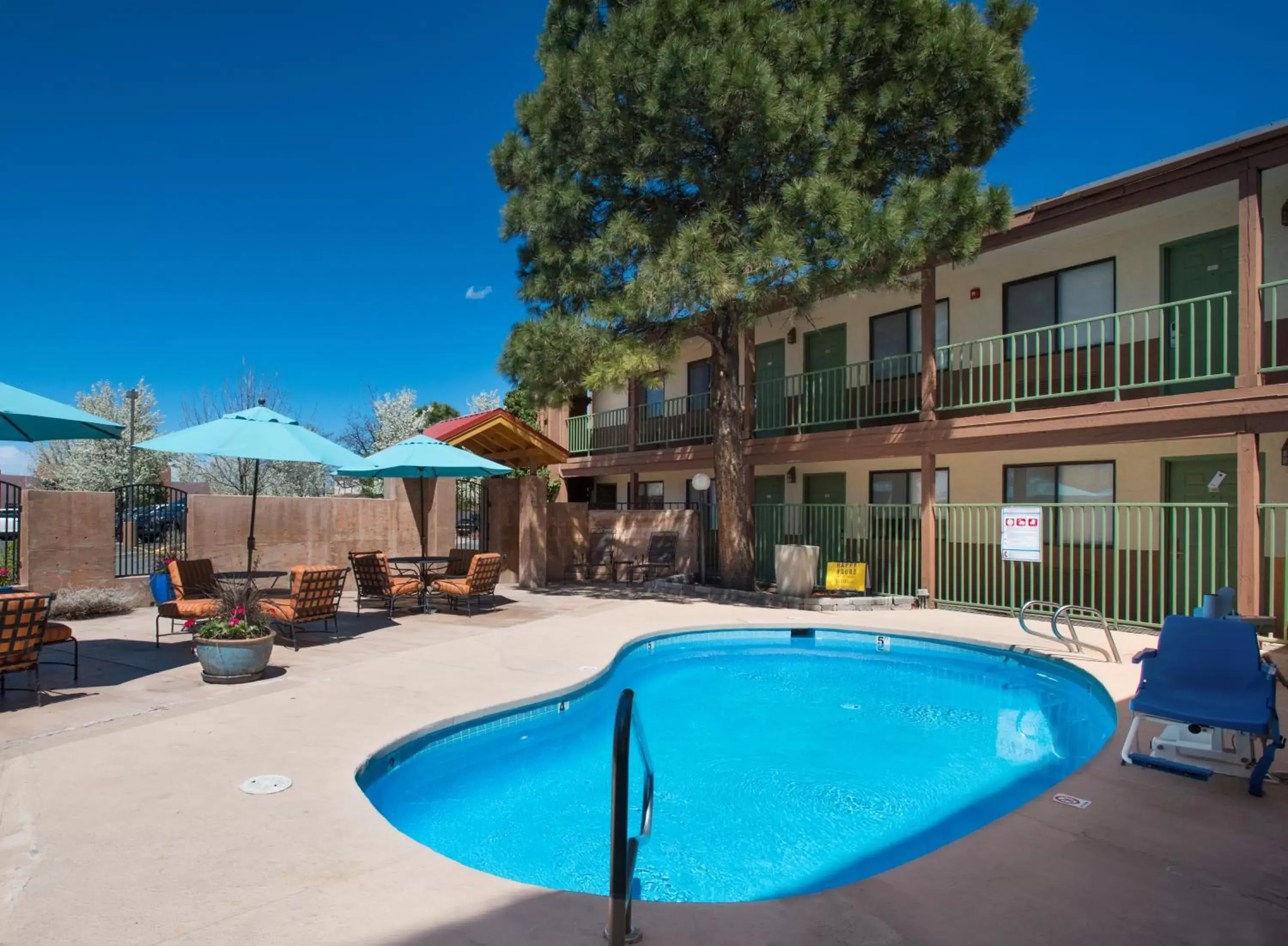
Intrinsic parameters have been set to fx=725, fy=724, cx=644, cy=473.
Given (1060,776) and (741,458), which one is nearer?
(1060,776)

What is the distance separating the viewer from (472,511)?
649 inches

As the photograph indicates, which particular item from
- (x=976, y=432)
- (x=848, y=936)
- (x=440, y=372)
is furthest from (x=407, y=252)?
(x=848, y=936)

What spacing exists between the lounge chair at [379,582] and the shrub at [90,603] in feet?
11.6

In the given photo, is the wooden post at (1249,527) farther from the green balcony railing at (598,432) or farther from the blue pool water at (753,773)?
the green balcony railing at (598,432)

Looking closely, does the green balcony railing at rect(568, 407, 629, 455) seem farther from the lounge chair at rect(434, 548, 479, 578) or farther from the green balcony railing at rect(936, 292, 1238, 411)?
the green balcony railing at rect(936, 292, 1238, 411)

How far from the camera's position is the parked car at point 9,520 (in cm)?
1045

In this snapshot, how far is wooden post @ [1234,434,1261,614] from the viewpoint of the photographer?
930 cm

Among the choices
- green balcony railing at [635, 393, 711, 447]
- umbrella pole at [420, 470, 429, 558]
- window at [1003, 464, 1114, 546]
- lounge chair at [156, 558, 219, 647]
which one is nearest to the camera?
lounge chair at [156, 558, 219, 647]

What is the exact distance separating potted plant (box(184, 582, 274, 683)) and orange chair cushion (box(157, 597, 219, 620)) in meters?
1.67

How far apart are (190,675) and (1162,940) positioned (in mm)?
7868

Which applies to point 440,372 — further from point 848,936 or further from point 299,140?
point 848,936

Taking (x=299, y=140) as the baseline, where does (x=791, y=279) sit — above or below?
below

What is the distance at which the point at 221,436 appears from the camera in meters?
7.89

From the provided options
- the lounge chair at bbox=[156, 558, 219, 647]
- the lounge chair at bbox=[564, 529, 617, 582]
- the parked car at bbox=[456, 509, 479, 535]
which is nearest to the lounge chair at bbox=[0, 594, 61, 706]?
the lounge chair at bbox=[156, 558, 219, 647]
